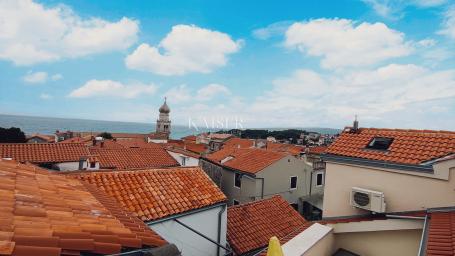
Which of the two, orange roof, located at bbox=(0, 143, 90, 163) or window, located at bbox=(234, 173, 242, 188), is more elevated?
orange roof, located at bbox=(0, 143, 90, 163)

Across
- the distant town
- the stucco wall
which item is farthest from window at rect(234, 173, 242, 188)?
the stucco wall

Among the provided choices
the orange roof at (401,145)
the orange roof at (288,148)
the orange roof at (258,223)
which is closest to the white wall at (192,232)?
the orange roof at (258,223)

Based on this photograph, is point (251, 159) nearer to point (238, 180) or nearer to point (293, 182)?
point (238, 180)

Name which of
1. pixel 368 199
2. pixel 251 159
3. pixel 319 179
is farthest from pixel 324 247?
pixel 319 179

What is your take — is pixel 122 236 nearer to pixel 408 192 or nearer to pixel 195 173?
pixel 408 192

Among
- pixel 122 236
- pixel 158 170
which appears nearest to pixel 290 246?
pixel 122 236

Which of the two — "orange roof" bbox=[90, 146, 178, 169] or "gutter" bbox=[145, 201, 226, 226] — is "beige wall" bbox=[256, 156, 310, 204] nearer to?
"orange roof" bbox=[90, 146, 178, 169]

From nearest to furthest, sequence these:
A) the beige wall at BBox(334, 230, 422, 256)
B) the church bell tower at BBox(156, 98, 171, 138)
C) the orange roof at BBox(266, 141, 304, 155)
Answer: the beige wall at BBox(334, 230, 422, 256) → the orange roof at BBox(266, 141, 304, 155) → the church bell tower at BBox(156, 98, 171, 138)
